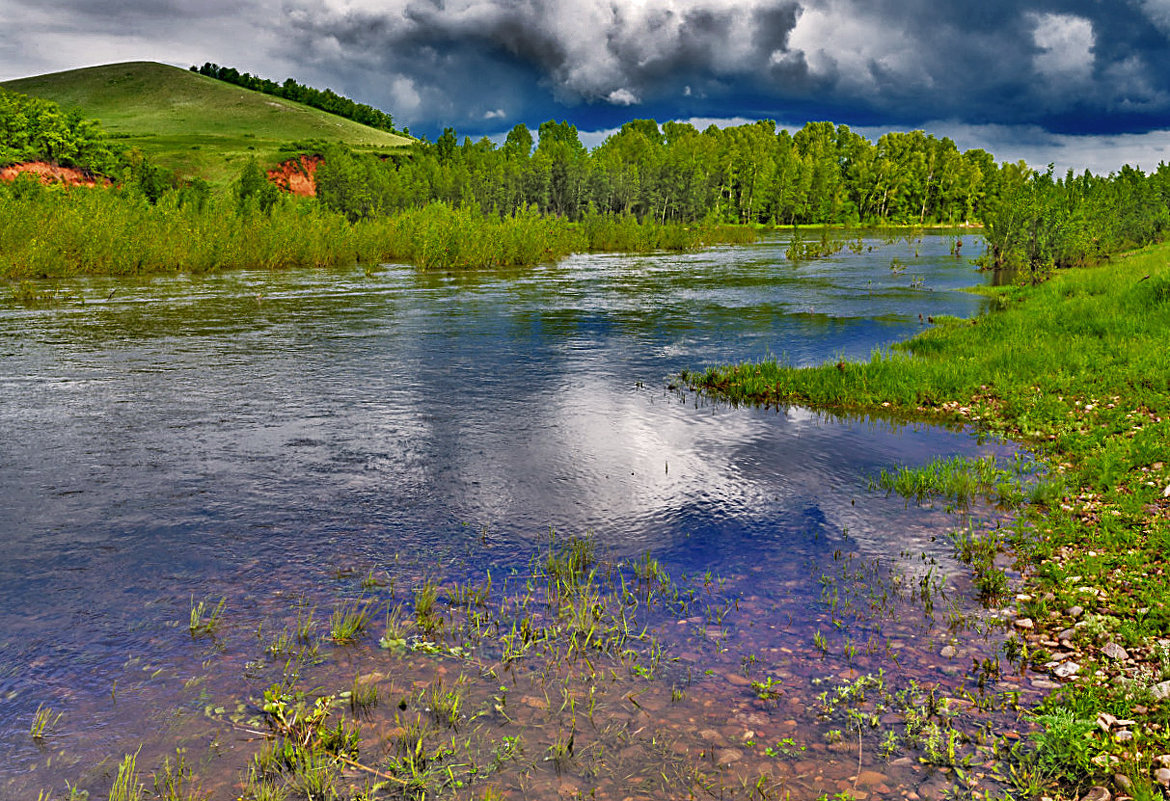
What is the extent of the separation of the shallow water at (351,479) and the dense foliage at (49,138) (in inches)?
3613

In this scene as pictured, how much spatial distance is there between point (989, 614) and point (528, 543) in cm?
552

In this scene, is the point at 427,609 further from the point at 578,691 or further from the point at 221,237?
the point at 221,237

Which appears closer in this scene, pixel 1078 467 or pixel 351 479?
pixel 1078 467

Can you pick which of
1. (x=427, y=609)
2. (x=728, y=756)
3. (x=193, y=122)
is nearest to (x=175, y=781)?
(x=427, y=609)

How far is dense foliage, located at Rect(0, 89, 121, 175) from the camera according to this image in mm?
95875

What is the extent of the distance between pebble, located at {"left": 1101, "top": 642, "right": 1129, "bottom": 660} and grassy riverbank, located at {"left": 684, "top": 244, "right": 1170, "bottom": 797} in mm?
12

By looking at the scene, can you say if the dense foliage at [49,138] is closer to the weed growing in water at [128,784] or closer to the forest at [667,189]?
the forest at [667,189]

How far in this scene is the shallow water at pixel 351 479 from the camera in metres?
7.59

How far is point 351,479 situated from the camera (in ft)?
40.1

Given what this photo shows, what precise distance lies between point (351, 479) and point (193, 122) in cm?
19341

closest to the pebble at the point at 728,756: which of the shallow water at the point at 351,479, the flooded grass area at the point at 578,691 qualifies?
the flooded grass area at the point at 578,691

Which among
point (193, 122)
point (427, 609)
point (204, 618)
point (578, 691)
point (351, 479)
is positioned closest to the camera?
point (578, 691)

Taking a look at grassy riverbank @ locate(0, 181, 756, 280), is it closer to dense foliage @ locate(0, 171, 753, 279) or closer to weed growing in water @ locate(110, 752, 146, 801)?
dense foliage @ locate(0, 171, 753, 279)

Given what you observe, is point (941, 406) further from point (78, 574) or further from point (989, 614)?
point (78, 574)
